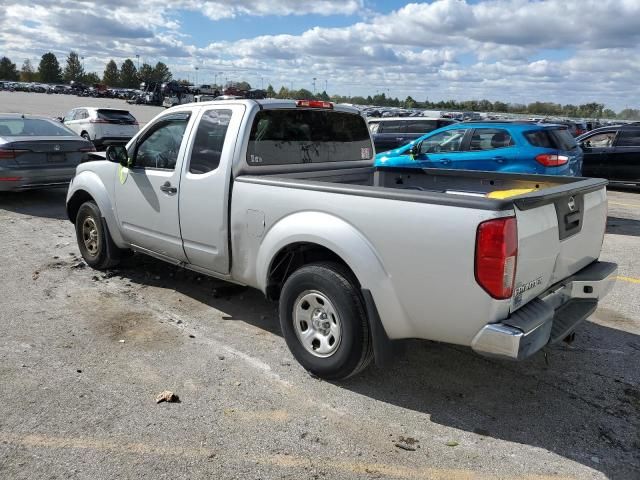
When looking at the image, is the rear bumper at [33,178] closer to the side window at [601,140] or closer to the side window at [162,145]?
the side window at [162,145]

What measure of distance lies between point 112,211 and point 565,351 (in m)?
4.52

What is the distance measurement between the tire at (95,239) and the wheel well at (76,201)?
16 cm

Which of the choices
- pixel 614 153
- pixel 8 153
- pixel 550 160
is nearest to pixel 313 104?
pixel 550 160

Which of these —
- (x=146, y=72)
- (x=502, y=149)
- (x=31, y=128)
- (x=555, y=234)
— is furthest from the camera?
(x=146, y=72)

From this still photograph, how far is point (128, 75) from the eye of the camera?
13588 centimetres

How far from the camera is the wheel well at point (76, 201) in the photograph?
621 centimetres

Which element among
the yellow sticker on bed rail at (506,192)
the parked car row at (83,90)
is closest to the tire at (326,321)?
the yellow sticker on bed rail at (506,192)

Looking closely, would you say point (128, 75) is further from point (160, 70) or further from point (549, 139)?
point (549, 139)

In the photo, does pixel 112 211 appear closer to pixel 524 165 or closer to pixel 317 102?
pixel 317 102

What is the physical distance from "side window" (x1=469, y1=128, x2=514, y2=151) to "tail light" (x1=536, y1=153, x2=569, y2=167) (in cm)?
54

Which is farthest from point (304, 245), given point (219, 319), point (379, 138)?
point (379, 138)

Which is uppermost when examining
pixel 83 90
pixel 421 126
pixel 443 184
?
pixel 83 90

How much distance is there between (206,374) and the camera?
12.9 feet

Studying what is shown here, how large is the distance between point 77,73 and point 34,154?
14941 cm
